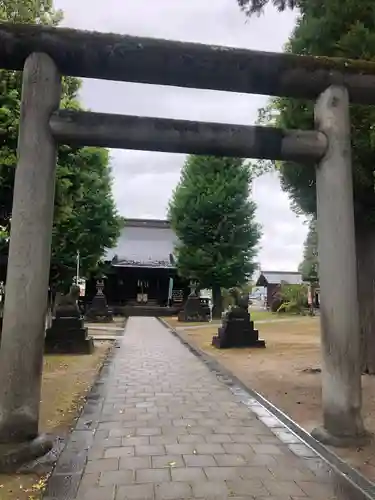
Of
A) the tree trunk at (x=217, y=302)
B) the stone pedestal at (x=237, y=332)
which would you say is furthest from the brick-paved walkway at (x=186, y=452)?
the tree trunk at (x=217, y=302)

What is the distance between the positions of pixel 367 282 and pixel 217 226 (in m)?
19.5

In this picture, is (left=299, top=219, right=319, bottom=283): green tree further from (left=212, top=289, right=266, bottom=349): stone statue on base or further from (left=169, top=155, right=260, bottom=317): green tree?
(left=212, top=289, right=266, bottom=349): stone statue on base

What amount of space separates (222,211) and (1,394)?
24.0 metres

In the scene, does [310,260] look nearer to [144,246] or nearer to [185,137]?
[144,246]

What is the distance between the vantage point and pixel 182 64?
16.7 feet

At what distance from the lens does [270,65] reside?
17.0ft

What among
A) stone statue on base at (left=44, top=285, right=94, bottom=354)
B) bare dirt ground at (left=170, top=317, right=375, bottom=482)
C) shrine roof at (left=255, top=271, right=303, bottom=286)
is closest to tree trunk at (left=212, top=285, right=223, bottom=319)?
bare dirt ground at (left=170, top=317, right=375, bottom=482)

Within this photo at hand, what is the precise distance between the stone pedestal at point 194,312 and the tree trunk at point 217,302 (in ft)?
3.12

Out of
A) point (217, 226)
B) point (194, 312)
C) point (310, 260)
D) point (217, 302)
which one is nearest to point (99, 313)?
point (194, 312)

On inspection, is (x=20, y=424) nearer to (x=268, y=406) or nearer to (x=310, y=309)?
(x=268, y=406)

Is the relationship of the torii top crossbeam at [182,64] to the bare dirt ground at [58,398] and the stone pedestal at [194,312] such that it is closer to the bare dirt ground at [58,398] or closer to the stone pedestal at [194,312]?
the bare dirt ground at [58,398]

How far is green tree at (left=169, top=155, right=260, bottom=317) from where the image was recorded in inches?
1084

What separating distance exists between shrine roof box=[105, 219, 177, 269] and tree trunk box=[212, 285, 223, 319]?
5.83 meters

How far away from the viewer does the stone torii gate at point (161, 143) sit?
14.9ft
